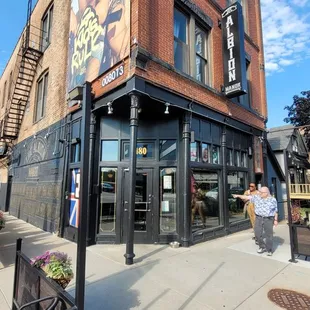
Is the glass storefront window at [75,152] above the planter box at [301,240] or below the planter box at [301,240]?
above

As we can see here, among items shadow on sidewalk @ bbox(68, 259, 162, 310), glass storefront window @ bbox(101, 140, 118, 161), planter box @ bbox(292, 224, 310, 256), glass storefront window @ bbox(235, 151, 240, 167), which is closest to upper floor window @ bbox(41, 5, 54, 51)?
glass storefront window @ bbox(101, 140, 118, 161)

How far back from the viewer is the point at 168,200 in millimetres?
7414

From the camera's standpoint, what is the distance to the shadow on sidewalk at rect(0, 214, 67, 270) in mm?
6145

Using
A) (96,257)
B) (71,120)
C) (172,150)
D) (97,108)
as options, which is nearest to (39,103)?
(71,120)

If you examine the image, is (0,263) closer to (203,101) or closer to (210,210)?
(210,210)

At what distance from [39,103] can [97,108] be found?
6.33 m

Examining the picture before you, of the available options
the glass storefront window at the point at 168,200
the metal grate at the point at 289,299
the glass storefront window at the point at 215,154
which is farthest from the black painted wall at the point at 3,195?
the metal grate at the point at 289,299

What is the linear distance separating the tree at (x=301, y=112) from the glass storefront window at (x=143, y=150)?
68.2 feet

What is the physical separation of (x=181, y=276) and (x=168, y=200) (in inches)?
113

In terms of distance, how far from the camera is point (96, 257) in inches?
232

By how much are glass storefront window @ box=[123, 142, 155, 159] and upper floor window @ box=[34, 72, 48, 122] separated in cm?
594

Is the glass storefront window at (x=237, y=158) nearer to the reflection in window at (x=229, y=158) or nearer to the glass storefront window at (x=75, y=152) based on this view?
the reflection in window at (x=229, y=158)

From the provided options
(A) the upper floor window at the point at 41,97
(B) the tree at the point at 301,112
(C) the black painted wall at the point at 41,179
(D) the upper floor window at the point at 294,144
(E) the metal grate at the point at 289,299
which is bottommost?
(E) the metal grate at the point at 289,299

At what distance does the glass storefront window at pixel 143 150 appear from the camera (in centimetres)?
762
